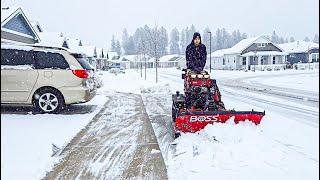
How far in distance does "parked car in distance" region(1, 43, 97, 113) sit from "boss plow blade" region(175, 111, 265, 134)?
3.69m

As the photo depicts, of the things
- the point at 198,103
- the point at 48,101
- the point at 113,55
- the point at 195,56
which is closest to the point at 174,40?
the point at 113,55

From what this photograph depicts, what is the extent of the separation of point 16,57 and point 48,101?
1.39 m

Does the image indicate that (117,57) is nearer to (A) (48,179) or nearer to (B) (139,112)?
(B) (139,112)

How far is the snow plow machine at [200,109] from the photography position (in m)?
6.46

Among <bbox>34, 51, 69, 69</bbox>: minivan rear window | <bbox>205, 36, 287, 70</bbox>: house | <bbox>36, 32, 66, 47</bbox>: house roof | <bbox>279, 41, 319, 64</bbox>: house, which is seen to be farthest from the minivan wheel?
<bbox>279, 41, 319, 64</bbox>: house

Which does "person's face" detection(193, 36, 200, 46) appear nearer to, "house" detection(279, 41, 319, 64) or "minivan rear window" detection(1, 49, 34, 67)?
"minivan rear window" detection(1, 49, 34, 67)

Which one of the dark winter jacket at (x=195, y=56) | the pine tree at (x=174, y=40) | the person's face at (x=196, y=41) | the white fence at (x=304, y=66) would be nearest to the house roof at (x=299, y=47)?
the white fence at (x=304, y=66)

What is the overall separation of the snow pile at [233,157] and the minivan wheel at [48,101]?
4074mm

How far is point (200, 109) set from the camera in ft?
24.0

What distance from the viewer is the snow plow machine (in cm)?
646

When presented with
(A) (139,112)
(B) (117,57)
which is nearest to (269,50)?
(B) (117,57)

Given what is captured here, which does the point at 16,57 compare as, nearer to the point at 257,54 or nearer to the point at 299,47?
the point at 257,54

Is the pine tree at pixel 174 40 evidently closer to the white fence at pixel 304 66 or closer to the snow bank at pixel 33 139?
the white fence at pixel 304 66

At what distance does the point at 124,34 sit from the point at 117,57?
414 inches
